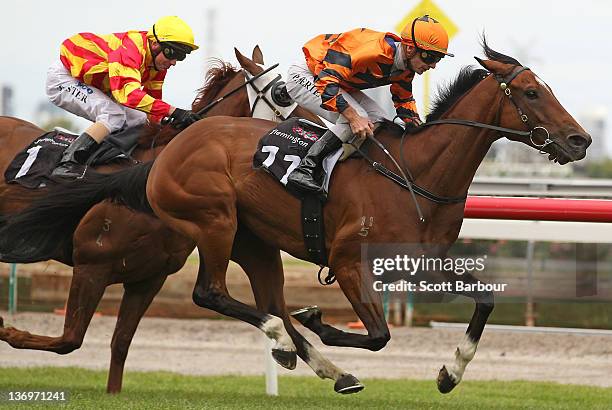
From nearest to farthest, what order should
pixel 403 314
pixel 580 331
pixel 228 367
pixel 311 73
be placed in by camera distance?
pixel 311 73
pixel 580 331
pixel 228 367
pixel 403 314

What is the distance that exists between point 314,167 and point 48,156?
1.84 m

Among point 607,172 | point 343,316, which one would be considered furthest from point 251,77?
point 607,172

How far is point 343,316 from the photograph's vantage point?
9961 millimetres

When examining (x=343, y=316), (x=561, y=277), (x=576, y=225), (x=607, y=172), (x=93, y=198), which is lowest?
(x=607, y=172)

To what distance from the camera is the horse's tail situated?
6441 mm

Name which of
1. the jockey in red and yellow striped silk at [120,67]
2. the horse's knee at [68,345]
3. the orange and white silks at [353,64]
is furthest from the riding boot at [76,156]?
the orange and white silks at [353,64]

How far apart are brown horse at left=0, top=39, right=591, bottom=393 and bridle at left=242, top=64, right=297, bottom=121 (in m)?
0.50

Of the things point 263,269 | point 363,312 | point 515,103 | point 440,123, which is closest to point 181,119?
point 263,269

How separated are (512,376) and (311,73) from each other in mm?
3147

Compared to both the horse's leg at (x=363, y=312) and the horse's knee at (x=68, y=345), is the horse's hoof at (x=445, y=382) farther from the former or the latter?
the horse's knee at (x=68, y=345)

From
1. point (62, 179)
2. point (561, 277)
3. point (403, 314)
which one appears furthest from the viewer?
point (403, 314)

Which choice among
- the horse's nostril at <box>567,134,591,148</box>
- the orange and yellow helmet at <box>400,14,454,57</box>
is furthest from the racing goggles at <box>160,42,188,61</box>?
the horse's nostril at <box>567,134,591,148</box>

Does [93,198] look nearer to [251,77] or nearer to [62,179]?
[62,179]

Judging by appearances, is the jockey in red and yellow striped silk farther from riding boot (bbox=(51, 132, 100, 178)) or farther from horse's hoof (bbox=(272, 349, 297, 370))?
horse's hoof (bbox=(272, 349, 297, 370))
